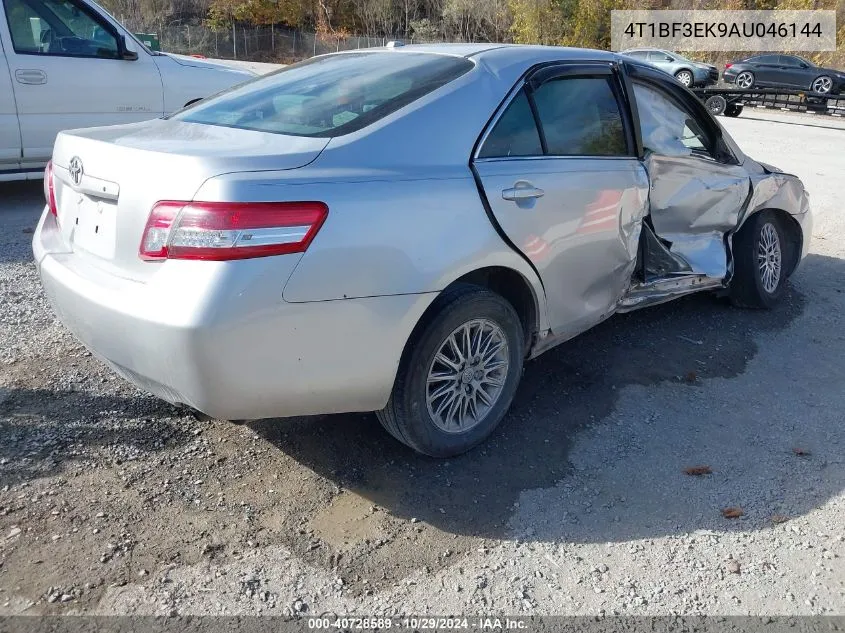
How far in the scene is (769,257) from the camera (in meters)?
5.47

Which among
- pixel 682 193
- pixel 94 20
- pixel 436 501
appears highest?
pixel 94 20

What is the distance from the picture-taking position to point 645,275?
4.47 m

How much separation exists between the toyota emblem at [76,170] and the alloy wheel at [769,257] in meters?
4.32

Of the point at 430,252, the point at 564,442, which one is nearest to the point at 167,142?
the point at 430,252

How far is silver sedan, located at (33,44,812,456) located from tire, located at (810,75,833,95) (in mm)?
24202

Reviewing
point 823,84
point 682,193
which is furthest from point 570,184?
point 823,84

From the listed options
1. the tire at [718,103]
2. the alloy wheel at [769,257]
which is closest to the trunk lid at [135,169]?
the alloy wheel at [769,257]

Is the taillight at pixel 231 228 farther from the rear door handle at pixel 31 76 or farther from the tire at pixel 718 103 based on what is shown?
the tire at pixel 718 103

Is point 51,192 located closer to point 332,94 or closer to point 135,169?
point 135,169

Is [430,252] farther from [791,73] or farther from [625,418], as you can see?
[791,73]

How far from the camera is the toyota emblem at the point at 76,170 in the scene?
3.09 m

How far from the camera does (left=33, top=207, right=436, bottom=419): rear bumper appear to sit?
2.54 metres

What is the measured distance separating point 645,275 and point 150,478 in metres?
2.89

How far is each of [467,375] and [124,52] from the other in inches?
227
